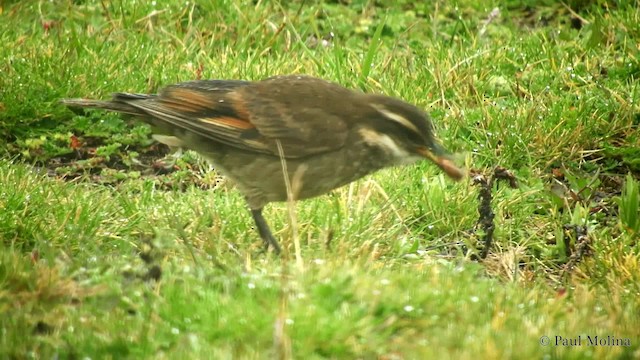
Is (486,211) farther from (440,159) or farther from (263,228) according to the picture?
(263,228)

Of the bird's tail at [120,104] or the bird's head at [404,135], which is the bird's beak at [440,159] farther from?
the bird's tail at [120,104]

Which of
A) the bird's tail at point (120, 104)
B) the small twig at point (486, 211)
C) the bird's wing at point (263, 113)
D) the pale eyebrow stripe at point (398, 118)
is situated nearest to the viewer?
the pale eyebrow stripe at point (398, 118)

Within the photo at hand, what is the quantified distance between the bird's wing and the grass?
1.90 ft

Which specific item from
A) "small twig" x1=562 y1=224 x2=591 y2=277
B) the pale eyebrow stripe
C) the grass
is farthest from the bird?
"small twig" x1=562 y1=224 x2=591 y2=277

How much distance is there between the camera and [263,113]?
731 cm

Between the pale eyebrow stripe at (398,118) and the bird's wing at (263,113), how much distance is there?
0.72ft

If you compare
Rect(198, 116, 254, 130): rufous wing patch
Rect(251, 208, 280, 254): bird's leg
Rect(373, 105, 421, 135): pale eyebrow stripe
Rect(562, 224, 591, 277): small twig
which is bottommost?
Rect(562, 224, 591, 277): small twig

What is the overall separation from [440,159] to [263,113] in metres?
1.12

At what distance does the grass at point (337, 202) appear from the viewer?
555 cm

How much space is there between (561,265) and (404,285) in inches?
85.9

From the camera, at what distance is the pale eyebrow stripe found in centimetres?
705

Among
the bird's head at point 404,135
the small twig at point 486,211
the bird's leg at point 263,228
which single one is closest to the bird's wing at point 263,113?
the bird's head at point 404,135

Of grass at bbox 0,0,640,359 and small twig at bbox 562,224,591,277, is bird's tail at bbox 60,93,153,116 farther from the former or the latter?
small twig at bbox 562,224,591,277

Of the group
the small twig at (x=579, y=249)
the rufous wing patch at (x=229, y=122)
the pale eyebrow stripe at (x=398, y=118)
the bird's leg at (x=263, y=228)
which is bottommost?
the small twig at (x=579, y=249)
